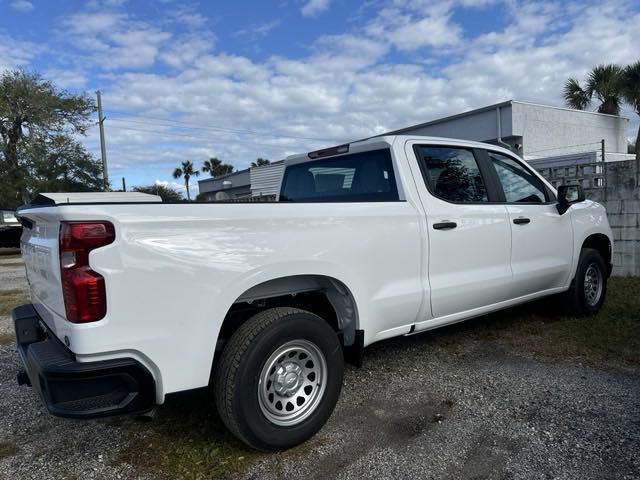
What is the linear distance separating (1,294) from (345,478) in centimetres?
854

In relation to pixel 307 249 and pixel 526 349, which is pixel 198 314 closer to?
pixel 307 249

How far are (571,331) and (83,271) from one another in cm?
459

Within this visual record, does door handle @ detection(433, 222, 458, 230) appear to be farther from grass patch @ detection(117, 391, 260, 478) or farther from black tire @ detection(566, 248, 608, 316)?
black tire @ detection(566, 248, 608, 316)

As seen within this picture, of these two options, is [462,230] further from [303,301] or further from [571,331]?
[571,331]

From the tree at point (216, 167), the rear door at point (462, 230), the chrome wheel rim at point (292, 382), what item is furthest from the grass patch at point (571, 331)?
the tree at point (216, 167)

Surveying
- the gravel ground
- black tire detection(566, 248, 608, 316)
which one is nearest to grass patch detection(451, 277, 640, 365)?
black tire detection(566, 248, 608, 316)

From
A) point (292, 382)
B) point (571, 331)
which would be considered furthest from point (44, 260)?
point (571, 331)

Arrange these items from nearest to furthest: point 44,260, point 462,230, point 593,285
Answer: point 44,260, point 462,230, point 593,285

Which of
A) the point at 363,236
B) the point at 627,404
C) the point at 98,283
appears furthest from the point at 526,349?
the point at 98,283

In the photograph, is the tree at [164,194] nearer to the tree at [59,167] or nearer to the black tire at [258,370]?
the black tire at [258,370]

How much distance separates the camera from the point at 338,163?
4172 millimetres

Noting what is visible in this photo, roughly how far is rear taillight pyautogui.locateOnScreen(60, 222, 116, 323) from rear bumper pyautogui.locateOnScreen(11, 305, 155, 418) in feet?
0.72

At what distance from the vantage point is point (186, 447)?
2951mm

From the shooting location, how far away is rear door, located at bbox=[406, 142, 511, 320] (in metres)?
3.60
